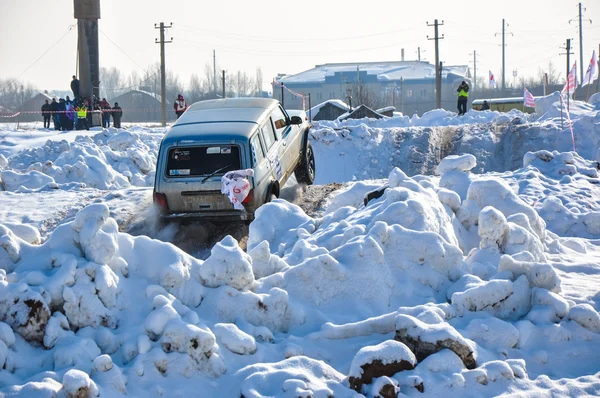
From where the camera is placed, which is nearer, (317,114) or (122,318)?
(122,318)

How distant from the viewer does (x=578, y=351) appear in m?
6.72

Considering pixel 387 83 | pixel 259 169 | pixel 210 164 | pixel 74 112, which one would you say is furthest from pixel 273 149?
pixel 387 83

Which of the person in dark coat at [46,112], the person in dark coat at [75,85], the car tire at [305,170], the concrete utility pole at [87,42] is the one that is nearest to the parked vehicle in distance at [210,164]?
the car tire at [305,170]

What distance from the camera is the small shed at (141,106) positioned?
3039 inches

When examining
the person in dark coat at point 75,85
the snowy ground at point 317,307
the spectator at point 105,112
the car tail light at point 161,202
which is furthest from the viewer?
the person in dark coat at point 75,85

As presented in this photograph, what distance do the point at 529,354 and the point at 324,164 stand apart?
17332 mm

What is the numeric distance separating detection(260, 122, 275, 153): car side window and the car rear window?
88cm

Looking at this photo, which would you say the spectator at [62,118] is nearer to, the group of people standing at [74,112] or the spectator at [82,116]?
the group of people standing at [74,112]

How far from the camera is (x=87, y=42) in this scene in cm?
3591

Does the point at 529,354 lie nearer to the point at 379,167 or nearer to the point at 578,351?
the point at 578,351

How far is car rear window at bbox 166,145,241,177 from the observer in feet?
39.4

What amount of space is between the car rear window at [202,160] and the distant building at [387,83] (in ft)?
248

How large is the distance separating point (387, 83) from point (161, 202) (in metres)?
82.6

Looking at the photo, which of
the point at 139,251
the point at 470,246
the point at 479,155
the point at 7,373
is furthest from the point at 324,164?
the point at 7,373
